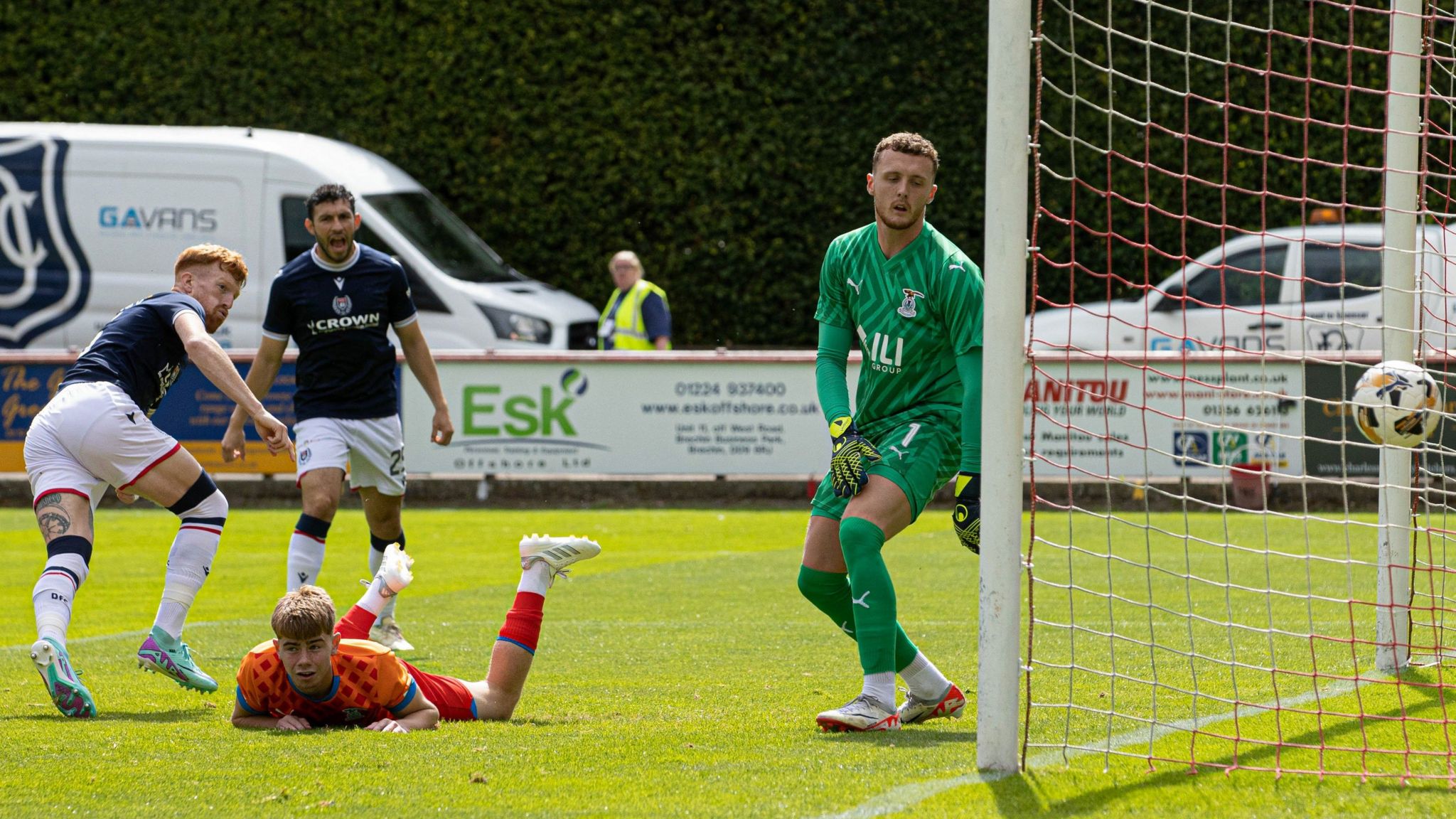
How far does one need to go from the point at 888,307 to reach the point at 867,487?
0.61 meters

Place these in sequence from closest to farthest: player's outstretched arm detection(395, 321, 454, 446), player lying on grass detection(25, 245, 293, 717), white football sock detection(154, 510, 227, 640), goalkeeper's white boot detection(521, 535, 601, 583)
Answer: goalkeeper's white boot detection(521, 535, 601, 583), player lying on grass detection(25, 245, 293, 717), white football sock detection(154, 510, 227, 640), player's outstretched arm detection(395, 321, 454, 446)

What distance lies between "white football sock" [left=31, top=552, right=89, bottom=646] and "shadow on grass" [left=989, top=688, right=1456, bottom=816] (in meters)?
3.43

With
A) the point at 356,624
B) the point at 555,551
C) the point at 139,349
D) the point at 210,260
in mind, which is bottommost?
the point at 356,624

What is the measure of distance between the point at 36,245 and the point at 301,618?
13.7 m

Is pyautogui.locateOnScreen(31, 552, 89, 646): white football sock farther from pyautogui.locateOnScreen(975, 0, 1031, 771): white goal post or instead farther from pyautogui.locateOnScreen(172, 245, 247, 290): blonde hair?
pyautogui.locateOnScreen(975, 0, 1031, 771): white goal post

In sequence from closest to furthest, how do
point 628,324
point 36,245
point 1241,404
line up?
1. point 1241,404
2. point 628,324
3. point 36,245

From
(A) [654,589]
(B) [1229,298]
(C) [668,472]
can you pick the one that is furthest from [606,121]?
(A) [654,589]

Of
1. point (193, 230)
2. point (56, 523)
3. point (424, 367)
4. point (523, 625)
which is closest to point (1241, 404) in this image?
point (424, 367)

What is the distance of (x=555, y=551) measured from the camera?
6.08m

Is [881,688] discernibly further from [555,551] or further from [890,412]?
[555,551]

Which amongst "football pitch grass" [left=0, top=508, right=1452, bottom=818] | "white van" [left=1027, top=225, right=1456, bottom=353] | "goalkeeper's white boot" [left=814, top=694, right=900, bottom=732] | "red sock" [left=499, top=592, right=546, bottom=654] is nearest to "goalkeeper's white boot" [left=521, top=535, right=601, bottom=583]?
"red sock" [left=499, top=592, right=546, bottom=654]

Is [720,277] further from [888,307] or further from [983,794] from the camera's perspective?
[983,794]

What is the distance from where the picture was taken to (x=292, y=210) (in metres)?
17.0

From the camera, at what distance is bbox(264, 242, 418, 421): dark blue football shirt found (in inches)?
310
